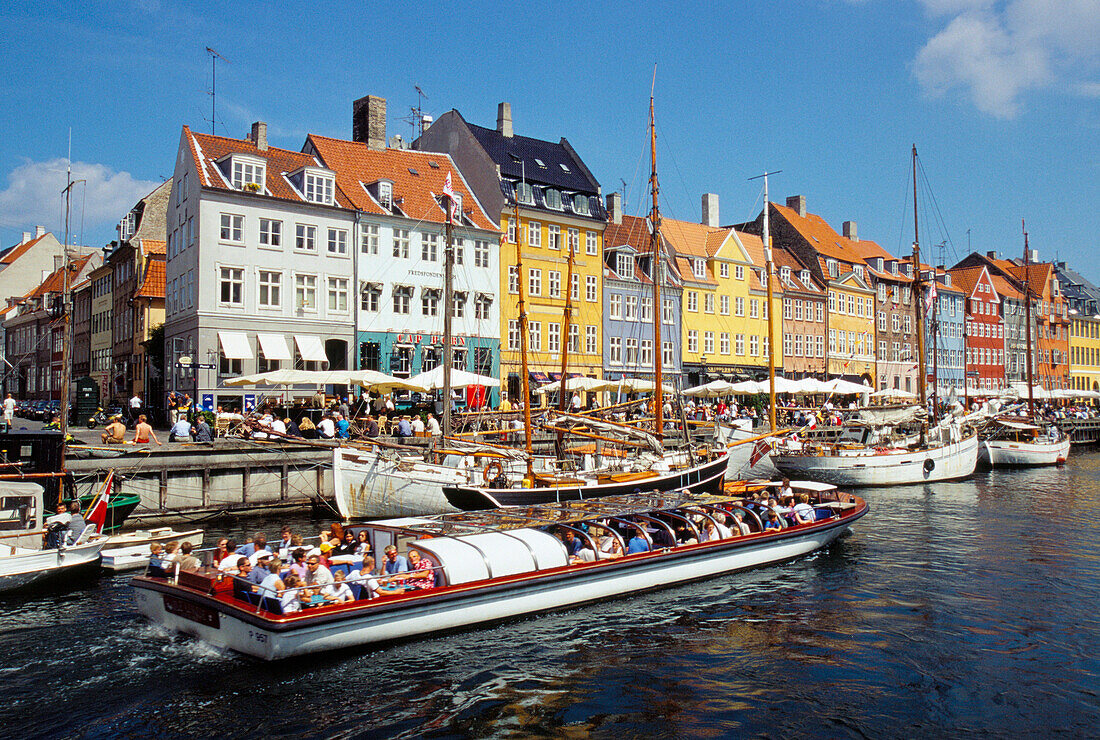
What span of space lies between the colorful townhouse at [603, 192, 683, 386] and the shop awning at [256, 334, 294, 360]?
21641mm

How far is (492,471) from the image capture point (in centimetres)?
2820

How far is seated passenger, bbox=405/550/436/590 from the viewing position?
49.5ft

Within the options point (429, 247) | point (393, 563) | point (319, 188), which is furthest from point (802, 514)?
point (319, 188)

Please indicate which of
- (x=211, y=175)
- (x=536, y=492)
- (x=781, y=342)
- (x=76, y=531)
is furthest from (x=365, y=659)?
(x=781, y=342)

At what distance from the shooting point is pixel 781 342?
6781cm

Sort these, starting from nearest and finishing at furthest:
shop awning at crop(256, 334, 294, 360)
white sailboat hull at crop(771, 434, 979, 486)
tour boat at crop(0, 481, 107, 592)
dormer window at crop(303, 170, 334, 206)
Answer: tour boat at crop(0, 481, 107, 592) < white sailboat hull at crop(771, 434, 979, 486) < shop awning at crop(256, 334, 294, 360) < dormer window at crop(303, 170, 334, 206)

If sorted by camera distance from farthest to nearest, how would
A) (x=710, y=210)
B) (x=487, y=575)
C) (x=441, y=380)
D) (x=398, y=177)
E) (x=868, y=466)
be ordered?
(x=710, y=210), (x=398, y=177), (x=868, y=466), (x=441, y=380), (x=487, y=575)

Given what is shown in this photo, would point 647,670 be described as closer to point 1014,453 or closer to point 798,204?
point 1014,453

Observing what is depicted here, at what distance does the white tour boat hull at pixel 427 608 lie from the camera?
13.7 m

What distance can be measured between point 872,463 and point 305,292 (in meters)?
28.0

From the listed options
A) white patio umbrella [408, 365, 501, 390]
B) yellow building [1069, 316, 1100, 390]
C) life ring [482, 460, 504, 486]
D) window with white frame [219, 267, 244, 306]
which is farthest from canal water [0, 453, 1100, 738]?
yellow building [1069, 316, 1100, 390]

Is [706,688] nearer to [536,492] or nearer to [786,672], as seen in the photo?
[786,672]

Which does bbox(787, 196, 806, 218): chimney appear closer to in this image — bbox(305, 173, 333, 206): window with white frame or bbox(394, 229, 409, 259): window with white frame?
bbox(394, 229, 409, 259): window with white frame

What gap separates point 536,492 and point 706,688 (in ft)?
45.9
